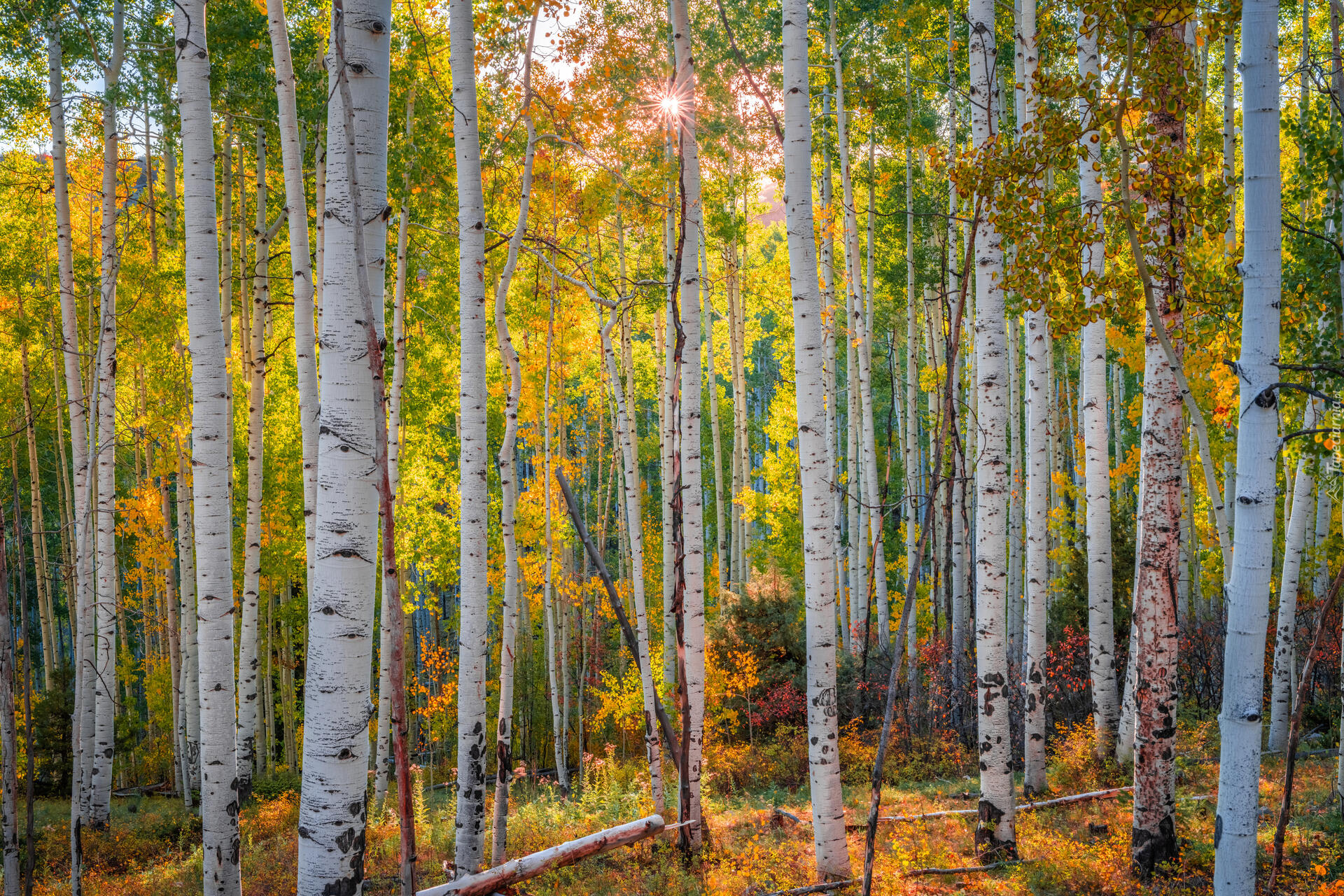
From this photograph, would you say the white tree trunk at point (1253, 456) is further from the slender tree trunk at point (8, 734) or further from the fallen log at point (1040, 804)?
the slender tree trunk at point (8, 734)

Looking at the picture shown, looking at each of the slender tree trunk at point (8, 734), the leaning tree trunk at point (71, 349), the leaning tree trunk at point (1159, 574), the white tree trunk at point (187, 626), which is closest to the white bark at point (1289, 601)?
the leaning tree trunk at point (1159, 574)

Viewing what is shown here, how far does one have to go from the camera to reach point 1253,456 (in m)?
2.43

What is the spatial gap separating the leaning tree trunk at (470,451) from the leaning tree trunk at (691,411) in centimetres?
127

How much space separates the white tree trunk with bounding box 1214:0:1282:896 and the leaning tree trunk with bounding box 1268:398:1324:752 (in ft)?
14.1

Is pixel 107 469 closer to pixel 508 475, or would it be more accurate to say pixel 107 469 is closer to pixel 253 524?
pixel 253 524

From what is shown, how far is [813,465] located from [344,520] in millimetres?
2762

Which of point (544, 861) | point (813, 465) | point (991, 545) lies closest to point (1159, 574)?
point (991, 545)

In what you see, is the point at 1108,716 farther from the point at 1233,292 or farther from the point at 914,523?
the point at 1233,292

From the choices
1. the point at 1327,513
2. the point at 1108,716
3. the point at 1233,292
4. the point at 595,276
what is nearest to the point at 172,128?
the point at 595,276

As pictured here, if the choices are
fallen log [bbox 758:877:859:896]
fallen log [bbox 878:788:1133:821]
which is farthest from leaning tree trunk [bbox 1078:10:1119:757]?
fallen log [bbox 758:877:859:896]

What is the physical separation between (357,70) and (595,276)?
29.2 ft

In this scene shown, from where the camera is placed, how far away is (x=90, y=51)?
8398 millimetres

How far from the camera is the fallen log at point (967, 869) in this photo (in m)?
4.80

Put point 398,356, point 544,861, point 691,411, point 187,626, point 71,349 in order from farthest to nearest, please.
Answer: point 187,626 < point 398,356 < point 71,349 < point 691,411 < point 544,861
